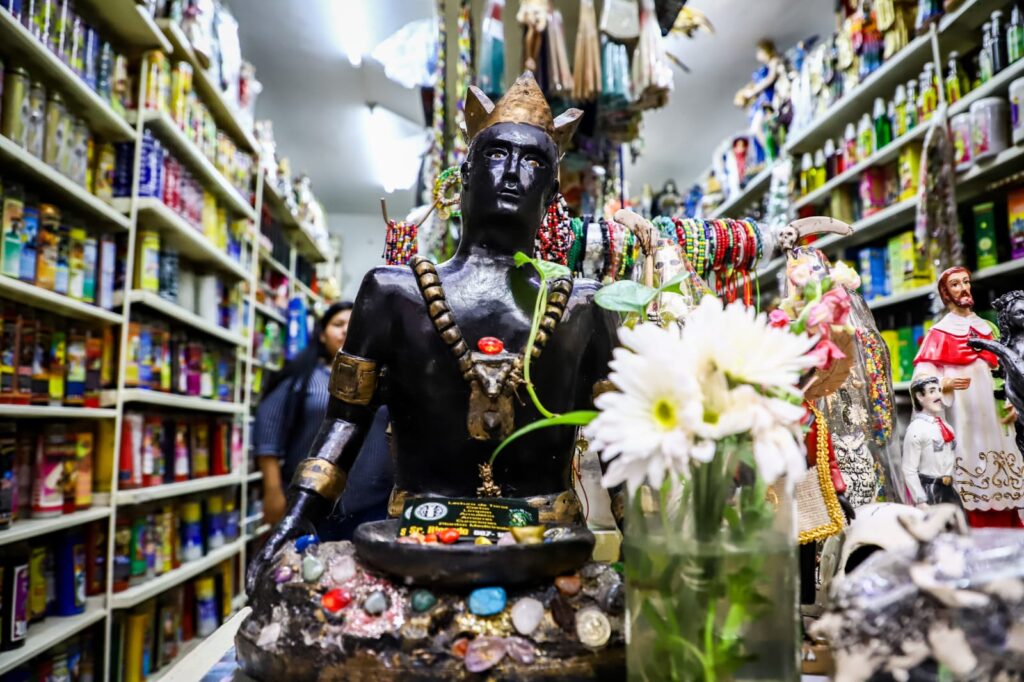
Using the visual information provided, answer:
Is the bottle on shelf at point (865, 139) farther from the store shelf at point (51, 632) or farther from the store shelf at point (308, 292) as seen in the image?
the store shelf at point (308, 292)

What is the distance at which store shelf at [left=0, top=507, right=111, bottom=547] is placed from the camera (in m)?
1.66

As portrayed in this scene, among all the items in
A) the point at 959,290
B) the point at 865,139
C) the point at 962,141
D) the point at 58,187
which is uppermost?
the point at 865,139

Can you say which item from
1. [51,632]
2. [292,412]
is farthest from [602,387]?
[292,412]

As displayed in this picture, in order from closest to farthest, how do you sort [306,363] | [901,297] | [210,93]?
[901,297]
[306,363]
[210,93]

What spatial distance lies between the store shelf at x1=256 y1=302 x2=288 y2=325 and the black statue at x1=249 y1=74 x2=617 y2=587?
9.55 feet

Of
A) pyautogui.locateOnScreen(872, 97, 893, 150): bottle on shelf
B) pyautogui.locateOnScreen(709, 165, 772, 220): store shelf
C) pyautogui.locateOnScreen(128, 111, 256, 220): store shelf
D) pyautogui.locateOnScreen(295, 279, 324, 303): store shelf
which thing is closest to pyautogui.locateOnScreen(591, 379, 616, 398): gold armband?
pyautogui.locateOnScreen(128, 111, 256, 220): store shelf

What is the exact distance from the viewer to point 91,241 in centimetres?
211

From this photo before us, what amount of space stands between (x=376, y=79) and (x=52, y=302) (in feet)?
7.93

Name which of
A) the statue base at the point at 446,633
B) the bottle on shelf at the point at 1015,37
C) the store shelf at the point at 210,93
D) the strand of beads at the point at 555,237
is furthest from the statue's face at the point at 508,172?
the store shelf at the point at 210,93

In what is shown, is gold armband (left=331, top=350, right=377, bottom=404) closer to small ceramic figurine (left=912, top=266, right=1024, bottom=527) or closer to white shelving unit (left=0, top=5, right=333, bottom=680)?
small ceramic figurine (left=912, top=266, right=1024, bottom=527)

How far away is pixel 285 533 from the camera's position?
2.90ft

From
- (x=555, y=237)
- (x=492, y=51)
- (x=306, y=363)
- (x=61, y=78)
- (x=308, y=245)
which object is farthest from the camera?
(x=308, y=245)

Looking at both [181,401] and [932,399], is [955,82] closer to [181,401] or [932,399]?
[932,399]

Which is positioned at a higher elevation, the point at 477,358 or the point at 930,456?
the point at 477,358
